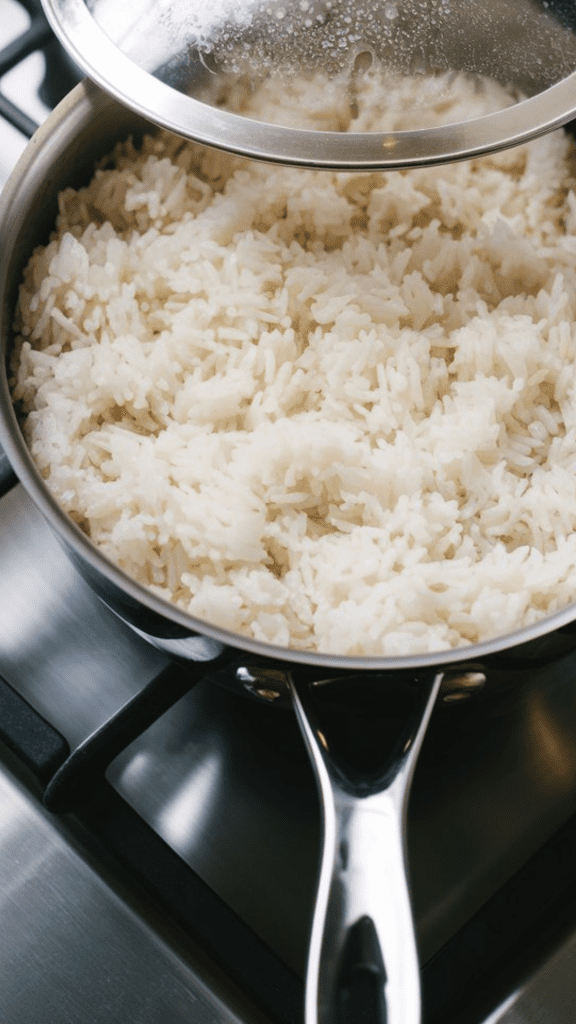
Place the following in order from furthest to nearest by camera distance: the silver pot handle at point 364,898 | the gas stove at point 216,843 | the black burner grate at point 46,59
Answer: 1. the black burner grate at point 46,59
2. the gas stove at point 216,843
3. the silver pot handle at point 364,898

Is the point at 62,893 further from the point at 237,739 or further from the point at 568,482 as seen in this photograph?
the point at 568,482

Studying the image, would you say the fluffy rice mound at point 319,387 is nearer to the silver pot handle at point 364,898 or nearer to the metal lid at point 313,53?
the metal lid at point 313,53

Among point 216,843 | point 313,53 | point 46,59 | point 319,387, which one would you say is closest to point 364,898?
point 216,843

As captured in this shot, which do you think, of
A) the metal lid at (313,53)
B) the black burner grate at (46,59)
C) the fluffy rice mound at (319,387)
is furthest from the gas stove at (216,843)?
the black burner grate at (46,59)

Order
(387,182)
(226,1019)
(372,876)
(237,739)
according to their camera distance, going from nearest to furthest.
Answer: (372,876), (226,1019), (237,739), (387,182)

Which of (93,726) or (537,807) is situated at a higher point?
(93,726)

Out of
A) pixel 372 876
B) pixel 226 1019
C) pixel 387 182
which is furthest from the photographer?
pixel 387 182

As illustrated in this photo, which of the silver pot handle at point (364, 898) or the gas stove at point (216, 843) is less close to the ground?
the silver pot handle at point (364, 898)

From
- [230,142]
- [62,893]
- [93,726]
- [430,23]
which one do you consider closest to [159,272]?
[230,142]
